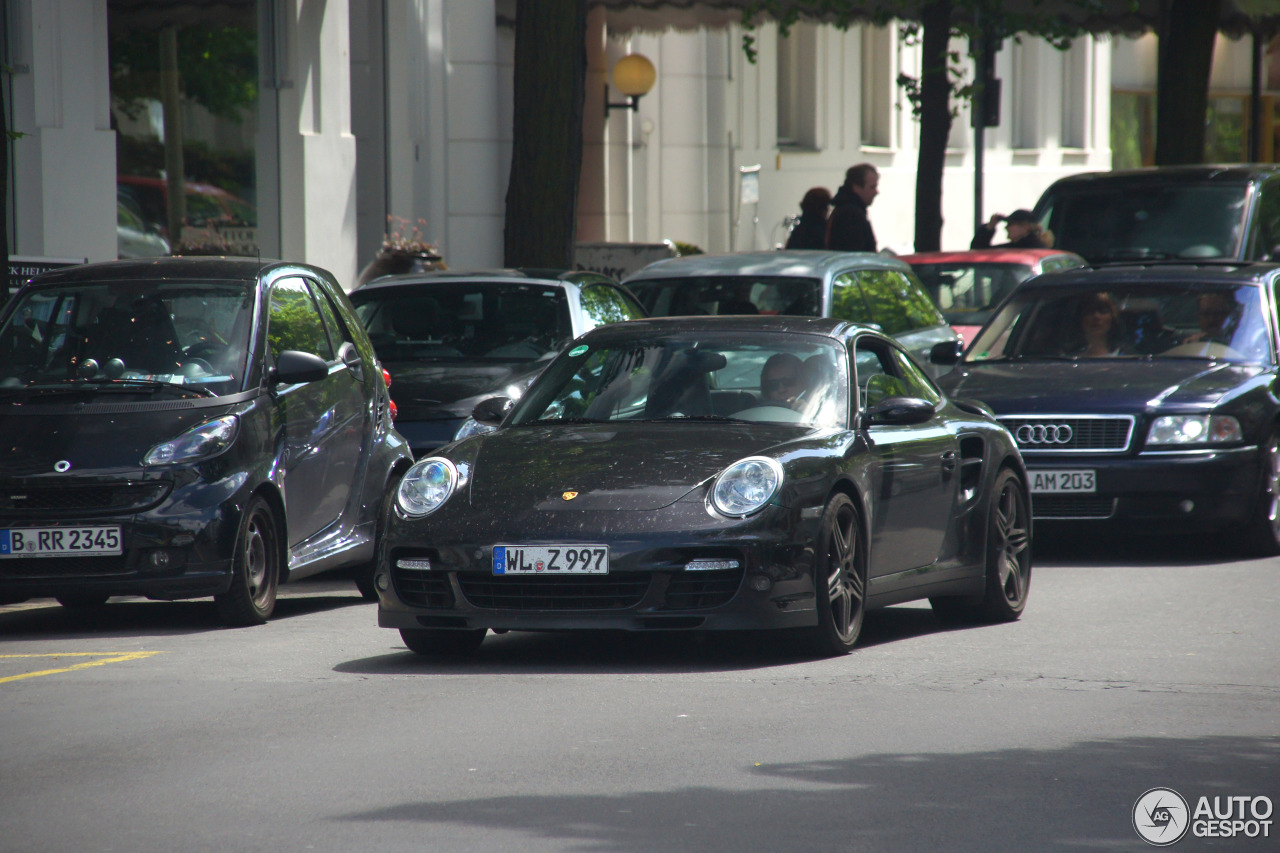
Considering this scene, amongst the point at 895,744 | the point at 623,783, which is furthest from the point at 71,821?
the point at 895,744

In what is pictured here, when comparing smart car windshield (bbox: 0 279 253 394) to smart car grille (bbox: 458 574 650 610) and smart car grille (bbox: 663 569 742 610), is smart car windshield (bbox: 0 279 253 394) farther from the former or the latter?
smart car grille (bbox: 663 569 742 610)

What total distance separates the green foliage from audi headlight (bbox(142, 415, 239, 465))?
972cm

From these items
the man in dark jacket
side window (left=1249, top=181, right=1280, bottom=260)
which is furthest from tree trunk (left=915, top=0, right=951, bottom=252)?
side window (left=1249, top=181, right=1280, bottom=260)

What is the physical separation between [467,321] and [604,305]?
887 millimetres

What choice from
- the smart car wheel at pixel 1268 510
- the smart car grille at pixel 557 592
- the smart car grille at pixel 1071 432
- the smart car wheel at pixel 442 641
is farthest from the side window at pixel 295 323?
the smart car wheel at pixel 1268 510

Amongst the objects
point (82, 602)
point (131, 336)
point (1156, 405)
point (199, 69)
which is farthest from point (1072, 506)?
→ point (199, 69)

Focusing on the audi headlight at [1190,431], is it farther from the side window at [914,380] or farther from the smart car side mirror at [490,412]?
the smart car side mirror at [490,412]

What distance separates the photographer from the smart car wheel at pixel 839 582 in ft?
27.1

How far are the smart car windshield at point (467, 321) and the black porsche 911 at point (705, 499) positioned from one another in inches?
157

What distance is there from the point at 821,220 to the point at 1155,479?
859 cm

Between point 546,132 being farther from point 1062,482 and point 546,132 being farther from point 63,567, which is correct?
point 63,567

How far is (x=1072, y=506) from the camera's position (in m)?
12.3

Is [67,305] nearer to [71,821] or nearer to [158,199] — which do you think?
[71,821]

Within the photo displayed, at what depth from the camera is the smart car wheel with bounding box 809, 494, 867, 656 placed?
827cm
